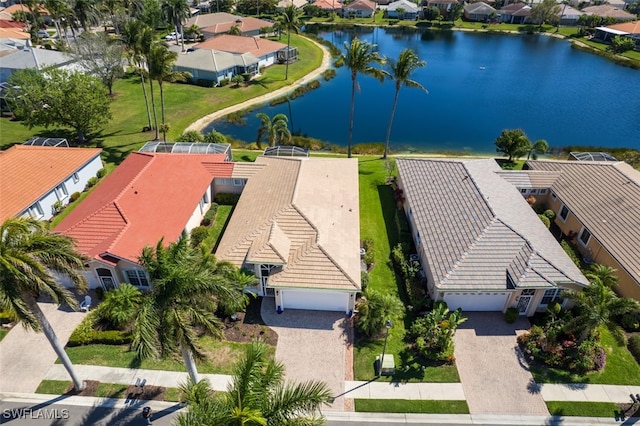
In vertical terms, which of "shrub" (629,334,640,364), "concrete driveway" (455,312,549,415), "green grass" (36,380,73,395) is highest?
"shrub" (629,334,640,364)

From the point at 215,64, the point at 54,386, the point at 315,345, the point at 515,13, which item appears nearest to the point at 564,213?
the point at 315,345

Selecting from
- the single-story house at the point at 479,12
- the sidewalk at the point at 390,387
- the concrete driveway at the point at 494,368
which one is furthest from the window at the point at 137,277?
the single-story house at the point at 479,12

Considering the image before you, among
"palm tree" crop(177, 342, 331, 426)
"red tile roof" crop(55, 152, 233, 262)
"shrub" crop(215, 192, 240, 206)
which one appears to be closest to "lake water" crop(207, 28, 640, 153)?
"red tile roof" crop(55, 152, 233, 262)

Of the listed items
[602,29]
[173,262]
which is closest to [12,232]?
[173,262]

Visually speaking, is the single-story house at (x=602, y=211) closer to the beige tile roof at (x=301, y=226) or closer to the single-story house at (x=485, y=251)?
the single-story house at (x=485, y=251)

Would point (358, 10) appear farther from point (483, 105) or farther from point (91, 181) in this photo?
point (91, 181)

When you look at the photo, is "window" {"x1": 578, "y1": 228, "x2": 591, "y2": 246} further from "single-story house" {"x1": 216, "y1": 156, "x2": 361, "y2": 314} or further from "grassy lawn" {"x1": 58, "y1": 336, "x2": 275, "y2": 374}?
"grassy lawn" {"x1": 58, "y1": 336, "x2": 275, "y2": 374}

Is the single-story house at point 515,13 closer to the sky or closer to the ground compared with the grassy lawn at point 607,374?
closer to the sky
